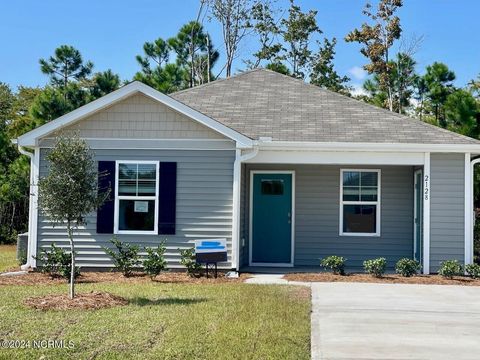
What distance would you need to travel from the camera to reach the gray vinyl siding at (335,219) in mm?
13883

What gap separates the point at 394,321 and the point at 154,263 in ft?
17.3

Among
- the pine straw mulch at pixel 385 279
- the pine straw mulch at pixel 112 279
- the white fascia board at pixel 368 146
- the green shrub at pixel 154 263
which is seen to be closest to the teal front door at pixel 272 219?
the white fascia board at pixel 368 146

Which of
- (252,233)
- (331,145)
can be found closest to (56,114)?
(252,233)

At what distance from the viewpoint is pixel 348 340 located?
6.85 m

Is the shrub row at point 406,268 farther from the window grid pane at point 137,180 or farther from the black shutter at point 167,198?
the window grid pane at point 137,180

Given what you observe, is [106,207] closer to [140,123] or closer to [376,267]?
[140,123]

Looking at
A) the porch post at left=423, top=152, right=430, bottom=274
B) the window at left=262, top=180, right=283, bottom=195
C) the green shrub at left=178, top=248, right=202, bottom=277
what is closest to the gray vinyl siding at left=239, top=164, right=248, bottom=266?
the window at left=262, top=180, right=283, bottom=195

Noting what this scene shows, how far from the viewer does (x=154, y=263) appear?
38.5 ft

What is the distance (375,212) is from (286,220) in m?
2.04

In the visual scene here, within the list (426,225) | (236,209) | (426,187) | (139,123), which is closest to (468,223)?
(426,225)

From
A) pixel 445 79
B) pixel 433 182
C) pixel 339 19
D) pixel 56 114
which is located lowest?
pixel 433 182

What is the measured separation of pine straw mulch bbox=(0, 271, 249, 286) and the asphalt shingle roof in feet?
11.0

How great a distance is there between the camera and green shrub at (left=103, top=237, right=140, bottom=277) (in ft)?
39.7

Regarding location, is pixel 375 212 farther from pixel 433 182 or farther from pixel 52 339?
pixel 52 339
